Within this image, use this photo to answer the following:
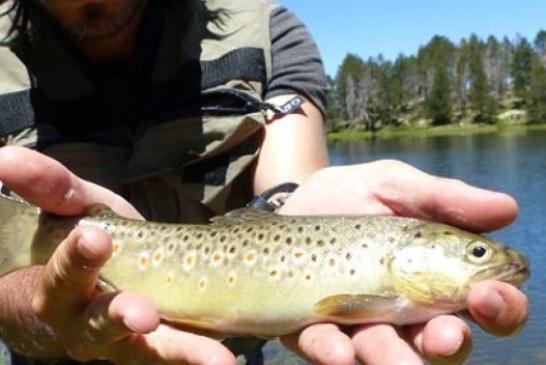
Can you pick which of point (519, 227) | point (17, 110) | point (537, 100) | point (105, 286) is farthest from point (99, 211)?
point (537, 100)

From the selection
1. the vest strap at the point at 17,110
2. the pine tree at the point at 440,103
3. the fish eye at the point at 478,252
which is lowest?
the pine tree at the point at 440,103

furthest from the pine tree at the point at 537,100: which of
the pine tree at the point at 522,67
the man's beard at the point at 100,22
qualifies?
the man's beard at the point at 100,22

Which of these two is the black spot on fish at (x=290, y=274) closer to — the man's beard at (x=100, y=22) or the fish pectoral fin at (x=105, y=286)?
the fish pectoral fin at (x=105, y=286)

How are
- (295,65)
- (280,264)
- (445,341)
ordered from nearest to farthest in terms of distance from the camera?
(445,341)
(280,264)
(295,65)

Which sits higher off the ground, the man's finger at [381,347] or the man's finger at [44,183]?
the man's finger at [44,183]

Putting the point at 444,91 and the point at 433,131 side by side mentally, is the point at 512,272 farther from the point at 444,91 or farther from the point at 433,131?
the point at 444,91

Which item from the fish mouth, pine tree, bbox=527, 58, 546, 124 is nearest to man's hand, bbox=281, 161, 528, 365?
the fish mouth

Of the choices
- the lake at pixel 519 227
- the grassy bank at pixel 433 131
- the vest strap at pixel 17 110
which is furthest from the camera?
the grassy bank at pixel 433 131
